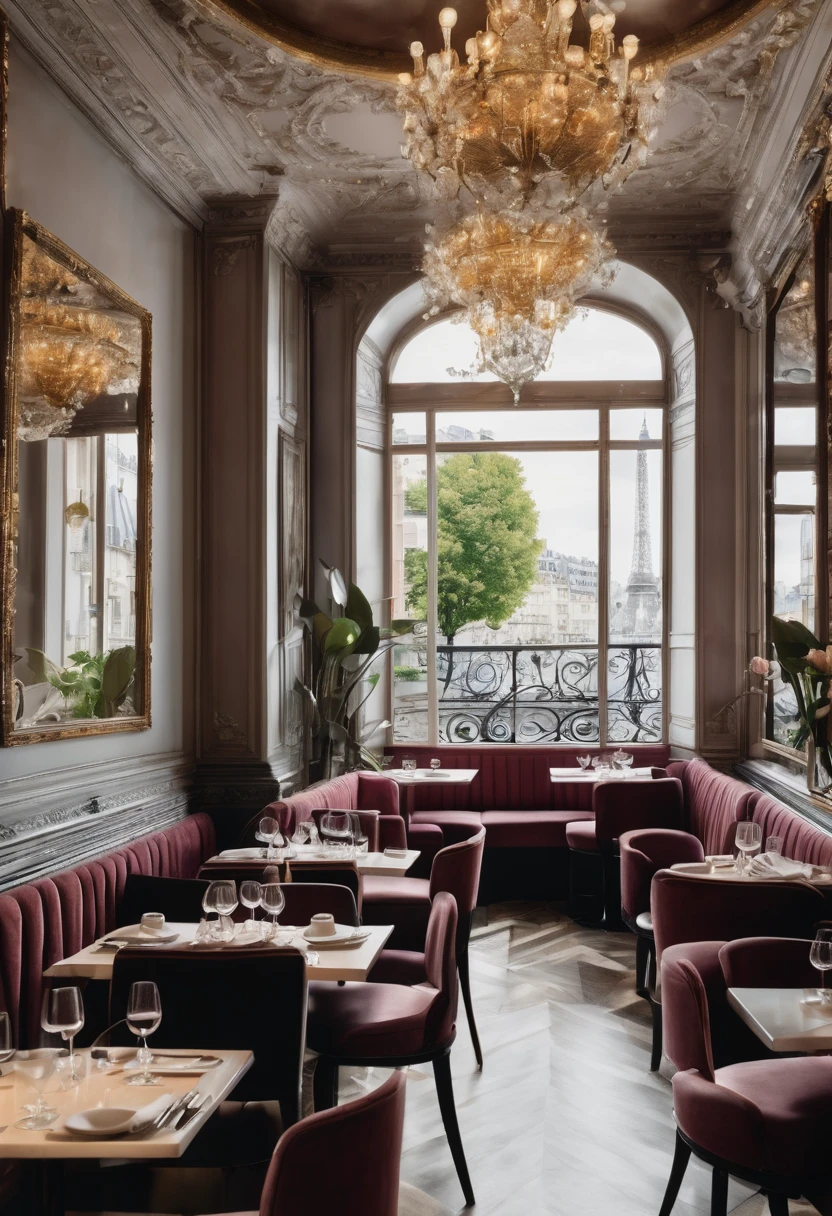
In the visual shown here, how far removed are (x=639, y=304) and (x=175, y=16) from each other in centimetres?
435

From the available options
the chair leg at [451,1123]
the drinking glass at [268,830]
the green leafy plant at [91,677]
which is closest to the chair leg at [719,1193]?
the chair leg at [451,1123]

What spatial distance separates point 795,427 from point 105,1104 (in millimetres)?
4772

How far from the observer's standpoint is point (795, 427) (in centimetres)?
573

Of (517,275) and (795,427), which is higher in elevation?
(517,275)

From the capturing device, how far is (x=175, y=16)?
4.54 m

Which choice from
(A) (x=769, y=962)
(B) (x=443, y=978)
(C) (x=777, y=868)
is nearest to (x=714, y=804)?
(C) (x=777, y=868)

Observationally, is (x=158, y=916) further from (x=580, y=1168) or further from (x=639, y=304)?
(x=639, y=304)

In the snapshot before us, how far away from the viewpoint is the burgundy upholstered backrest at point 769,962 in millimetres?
3281

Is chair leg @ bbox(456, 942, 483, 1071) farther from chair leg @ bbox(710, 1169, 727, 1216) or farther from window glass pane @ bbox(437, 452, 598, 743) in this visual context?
window glass pane @ bbox(437, 452, 598, 743)

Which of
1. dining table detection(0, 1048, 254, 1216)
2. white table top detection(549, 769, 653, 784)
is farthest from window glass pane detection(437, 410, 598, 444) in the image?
dining table detection(0, 1048, 254, 1216)

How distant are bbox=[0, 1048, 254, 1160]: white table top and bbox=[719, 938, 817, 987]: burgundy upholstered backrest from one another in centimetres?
152

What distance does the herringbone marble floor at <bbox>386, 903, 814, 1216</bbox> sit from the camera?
3414mm

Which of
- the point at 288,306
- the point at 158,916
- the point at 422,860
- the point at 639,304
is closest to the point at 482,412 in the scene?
the point at 639,304

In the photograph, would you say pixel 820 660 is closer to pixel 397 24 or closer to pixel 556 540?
pixel 397 24
